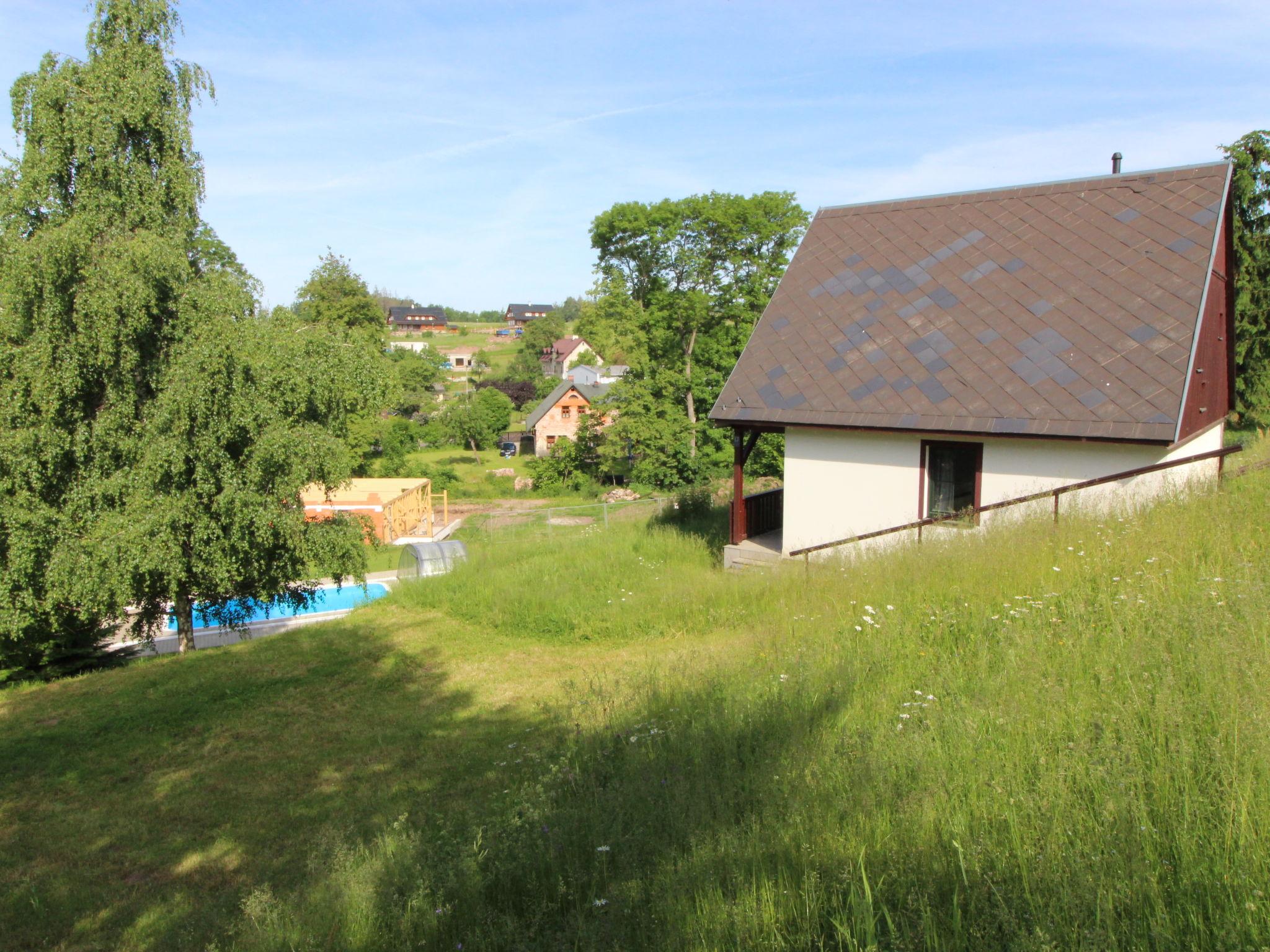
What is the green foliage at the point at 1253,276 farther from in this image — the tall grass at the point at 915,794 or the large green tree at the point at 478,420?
the large green tree at the point at 478,420

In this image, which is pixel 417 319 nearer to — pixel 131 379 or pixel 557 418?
pixel 557 418

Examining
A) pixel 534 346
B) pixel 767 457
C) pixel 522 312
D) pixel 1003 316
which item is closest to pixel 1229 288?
pixel 1003 316

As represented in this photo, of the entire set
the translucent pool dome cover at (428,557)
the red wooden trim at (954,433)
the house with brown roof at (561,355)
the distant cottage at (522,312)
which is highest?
the distant cottage at (522,312)

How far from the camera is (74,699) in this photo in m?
11.8

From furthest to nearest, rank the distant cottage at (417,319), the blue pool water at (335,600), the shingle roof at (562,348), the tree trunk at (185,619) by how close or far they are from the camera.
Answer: the distant cottage at (417,319), the shingle roof at (562,348), the blue pool water at (335,600), the tree trunk at (185,619)

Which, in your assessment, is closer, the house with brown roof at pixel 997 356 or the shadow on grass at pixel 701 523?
the house with brown roof at pixel 997 356

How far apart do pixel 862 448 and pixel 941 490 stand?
127cm

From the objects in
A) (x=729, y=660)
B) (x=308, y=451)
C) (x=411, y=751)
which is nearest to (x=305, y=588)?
(x=308, y=451)

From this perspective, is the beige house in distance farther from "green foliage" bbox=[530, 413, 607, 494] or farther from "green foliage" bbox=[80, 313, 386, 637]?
"green foliage" bbox=[80, 313, 386, 637]

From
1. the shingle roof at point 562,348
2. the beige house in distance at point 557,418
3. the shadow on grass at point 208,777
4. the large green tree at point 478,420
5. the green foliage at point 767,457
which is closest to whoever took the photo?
the shadow on grass at point 208,777

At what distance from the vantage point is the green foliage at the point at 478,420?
215 ft

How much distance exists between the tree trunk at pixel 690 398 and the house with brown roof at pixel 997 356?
1003 inches

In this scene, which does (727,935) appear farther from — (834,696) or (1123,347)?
(1123,347)

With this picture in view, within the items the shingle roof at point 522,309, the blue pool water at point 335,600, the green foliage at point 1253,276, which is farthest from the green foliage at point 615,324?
the shingle roof at point 522,309
